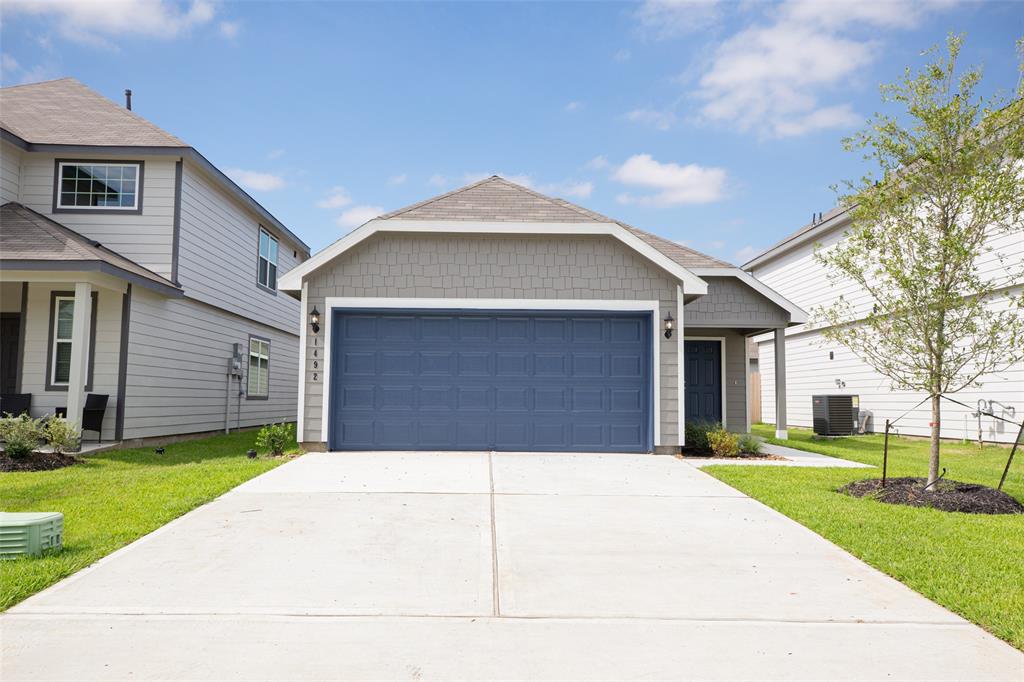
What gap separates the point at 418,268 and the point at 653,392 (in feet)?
14.2

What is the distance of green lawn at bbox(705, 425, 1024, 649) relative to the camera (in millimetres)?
4184

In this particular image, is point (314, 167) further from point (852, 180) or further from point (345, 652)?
point (345, 652)

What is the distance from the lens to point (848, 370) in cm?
1833

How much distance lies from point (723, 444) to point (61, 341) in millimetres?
11644

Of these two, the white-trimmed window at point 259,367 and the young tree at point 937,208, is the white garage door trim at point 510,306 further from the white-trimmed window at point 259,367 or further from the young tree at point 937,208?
the white-trimmed window at point 259,367

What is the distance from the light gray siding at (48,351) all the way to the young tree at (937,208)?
11.5 metres

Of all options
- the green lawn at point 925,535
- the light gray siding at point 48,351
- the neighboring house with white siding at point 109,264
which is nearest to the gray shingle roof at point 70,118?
the neighboring house with white siding at point 109,264

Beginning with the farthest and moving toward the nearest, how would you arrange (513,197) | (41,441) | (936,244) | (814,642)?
Result: (513,197)
(41,441)
(936,244)
(814,642)

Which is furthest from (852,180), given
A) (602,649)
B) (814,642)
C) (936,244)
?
(602,649)

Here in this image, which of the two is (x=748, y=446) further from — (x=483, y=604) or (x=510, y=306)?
(x=483, y=604)

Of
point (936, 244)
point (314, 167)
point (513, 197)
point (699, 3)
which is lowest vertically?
point (936, 244)

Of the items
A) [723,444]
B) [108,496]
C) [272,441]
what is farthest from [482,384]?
[108,496]

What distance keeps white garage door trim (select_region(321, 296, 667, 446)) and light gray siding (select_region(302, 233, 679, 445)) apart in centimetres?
7

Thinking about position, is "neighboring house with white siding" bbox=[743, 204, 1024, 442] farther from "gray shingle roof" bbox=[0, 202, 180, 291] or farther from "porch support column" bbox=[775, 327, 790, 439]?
"gray shingle roof" bbox=[0, 202, 180, 291]
